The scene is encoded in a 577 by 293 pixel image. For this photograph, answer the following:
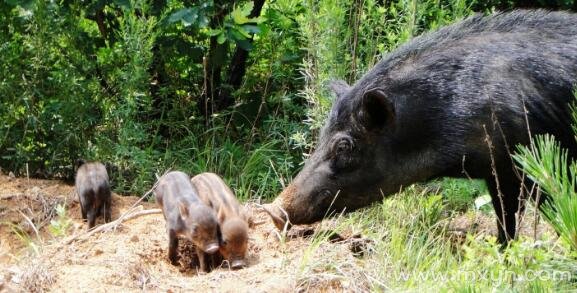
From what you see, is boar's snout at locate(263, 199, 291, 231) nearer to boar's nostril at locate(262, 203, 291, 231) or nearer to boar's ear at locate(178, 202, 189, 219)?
boar's nostril at locate(262, 203, 291, 231)

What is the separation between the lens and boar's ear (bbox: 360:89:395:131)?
5.67 metres

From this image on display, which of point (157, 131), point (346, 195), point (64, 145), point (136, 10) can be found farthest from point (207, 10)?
point (346, 195)

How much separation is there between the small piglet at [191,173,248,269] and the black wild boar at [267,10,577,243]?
28cm

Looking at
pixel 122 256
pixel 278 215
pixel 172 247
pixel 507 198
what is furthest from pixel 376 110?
pixel 122 256

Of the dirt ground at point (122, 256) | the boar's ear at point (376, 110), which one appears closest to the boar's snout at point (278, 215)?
the dirt ground at point (122, 256)

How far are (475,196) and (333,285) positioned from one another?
2.81m

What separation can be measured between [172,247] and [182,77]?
3.06m

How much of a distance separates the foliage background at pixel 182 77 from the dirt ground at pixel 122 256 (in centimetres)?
68

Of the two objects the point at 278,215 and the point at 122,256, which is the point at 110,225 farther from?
the point at 278,215

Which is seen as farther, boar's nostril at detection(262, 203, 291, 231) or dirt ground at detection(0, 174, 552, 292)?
boar's nostril at detection(262, 203, 291, 231)

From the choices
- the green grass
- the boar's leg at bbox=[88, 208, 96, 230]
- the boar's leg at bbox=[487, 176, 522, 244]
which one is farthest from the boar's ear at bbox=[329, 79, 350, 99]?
the boar's leg at bbox=[88, 208, 96, 230]

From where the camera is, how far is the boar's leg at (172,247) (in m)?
5.75

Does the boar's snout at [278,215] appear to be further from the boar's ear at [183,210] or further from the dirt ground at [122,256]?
the boar's ear at [183,210]

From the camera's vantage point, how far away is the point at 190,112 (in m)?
8.45
